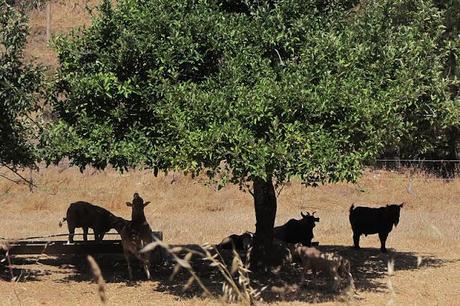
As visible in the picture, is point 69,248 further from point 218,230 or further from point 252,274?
point 218,230

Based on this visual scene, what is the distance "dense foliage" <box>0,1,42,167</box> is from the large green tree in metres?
0.72

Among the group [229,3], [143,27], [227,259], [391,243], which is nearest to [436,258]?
[391,243]

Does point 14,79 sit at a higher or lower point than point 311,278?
higher

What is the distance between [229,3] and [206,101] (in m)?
3.40

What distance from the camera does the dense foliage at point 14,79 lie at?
13.1m

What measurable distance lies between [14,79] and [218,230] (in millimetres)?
10031

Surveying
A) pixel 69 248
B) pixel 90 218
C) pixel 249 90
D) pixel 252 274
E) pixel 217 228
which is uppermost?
pixel 249 90

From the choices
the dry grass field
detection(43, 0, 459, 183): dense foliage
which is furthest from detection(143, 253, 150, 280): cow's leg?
detection(43, 0, 459, 183): dense foliage

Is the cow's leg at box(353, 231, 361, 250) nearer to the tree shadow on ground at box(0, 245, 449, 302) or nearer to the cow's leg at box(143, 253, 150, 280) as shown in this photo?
the tree shadow on ground at box(0, 245, 449, 302)

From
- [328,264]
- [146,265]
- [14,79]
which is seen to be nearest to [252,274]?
[328,264]

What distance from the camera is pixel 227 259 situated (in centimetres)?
1762

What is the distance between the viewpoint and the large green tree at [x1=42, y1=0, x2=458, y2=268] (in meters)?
11.2

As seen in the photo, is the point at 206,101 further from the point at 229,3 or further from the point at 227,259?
the point at 227,259

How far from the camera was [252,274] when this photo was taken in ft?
48.8
